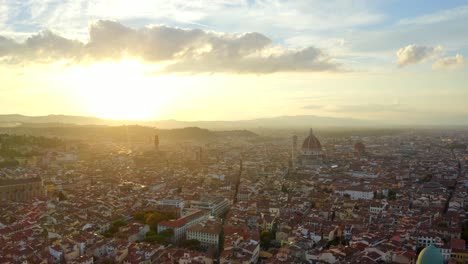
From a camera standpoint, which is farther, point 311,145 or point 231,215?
point 311,145

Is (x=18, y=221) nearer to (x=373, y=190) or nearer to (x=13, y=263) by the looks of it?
(x=13, y=263)

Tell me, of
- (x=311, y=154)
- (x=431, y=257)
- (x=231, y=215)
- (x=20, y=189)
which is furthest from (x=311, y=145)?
(x=431, y=257)

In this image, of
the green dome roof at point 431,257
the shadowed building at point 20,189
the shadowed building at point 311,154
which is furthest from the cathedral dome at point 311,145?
the green dome roof at point 431,257

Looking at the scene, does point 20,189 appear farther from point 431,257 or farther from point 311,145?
point 311,145

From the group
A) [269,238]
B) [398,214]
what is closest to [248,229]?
[269,238]

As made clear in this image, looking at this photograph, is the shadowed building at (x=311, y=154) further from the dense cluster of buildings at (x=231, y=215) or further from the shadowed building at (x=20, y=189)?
the shadowed building at (x=20, y=189)

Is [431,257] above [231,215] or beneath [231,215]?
above

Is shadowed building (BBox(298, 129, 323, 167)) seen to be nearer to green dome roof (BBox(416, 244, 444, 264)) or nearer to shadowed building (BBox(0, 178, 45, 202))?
shadowed building (BBox(0, 178, 45, 202))
